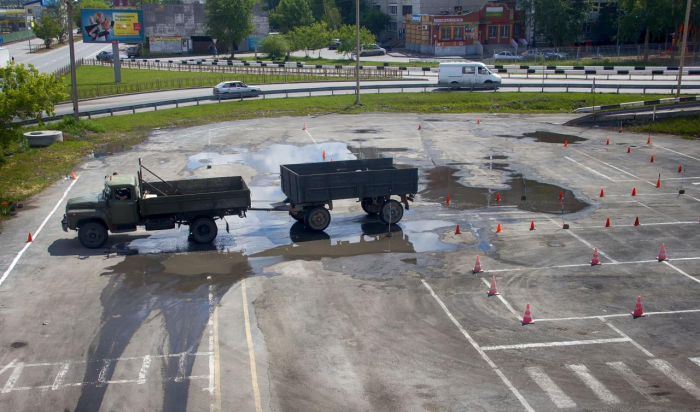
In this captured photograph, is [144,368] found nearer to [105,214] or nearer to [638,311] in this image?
[105,214]

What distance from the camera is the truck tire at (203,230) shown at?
2175 cm

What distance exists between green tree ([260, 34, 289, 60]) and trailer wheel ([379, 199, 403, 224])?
79.5 meters

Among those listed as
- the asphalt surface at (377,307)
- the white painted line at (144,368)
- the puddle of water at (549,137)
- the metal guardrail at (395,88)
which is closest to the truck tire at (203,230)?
the asphalt surface at (377,307)

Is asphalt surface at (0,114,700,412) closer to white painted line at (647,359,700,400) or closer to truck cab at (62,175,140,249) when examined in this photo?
white painted line at (647,359,700,400)

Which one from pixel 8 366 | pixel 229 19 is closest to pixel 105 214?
pixel 8 366

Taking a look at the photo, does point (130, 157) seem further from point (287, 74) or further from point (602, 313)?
point (287, 74)

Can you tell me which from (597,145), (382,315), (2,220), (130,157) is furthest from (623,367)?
(130,157)

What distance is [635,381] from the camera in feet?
43.8

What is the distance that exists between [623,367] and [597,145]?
2609 centimetres

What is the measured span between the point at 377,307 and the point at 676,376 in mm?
6978

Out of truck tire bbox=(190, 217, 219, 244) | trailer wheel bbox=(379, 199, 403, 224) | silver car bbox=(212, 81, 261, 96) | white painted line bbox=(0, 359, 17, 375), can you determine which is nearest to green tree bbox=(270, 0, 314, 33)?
silver car bbox=(212, 81, 261, 96)

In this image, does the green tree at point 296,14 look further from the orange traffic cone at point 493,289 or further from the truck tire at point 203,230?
the orange traffic cone at point 493,289

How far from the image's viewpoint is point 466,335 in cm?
1538

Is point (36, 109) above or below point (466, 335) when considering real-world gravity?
above
